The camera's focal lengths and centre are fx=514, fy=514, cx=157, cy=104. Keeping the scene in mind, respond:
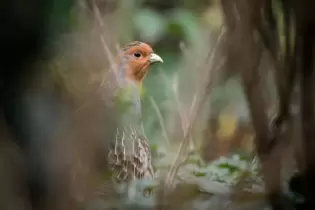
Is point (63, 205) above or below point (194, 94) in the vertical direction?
below

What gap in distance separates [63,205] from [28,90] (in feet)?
0.62

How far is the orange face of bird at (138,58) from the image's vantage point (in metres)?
0.83

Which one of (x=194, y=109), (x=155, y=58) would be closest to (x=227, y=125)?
(x=194, y=109)

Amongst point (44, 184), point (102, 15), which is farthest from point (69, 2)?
point (44, 184)

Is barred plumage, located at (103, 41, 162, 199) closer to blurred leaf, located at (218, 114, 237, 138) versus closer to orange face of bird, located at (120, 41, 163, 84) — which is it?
orange face of bird, located at (120, 41, 163, 84)

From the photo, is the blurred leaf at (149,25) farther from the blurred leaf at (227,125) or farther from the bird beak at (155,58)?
the blurred leaf at (227,125)

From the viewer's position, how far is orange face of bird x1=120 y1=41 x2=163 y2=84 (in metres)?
0.83

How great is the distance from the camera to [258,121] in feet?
2.73

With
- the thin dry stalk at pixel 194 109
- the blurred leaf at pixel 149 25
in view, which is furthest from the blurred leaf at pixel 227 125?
the blurred leaf at pixel 149 25

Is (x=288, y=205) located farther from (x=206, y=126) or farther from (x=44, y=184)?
(x=44, y=184)

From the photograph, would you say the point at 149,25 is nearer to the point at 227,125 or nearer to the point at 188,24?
the point at 188,24

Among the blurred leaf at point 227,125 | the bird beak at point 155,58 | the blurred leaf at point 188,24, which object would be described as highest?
the blurred leaf at point 188,24

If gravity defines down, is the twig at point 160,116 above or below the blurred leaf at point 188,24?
below

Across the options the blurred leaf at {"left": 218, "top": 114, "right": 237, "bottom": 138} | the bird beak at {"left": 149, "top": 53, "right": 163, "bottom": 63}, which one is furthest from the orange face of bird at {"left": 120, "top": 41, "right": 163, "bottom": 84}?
the blurred leaf at {"left": 218, "top": 114, "right": 237, "bottom": 138}
